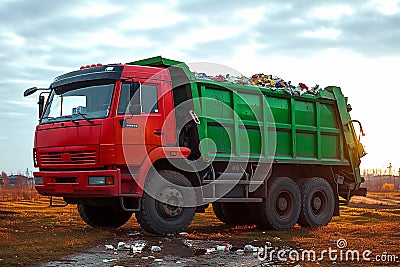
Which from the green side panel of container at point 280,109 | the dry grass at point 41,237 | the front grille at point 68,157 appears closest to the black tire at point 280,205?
the green side panel of container at point 280,109

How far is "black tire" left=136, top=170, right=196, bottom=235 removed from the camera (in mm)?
9656

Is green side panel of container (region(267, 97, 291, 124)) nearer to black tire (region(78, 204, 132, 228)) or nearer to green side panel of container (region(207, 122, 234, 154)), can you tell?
green side panel of container (region(207, 122, 234, 154))

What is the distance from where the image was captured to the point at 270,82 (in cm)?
1233

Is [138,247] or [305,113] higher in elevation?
[305,113]

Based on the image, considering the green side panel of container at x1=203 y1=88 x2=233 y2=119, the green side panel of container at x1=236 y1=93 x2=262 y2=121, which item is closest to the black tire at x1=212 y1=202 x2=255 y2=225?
the green side panel of container at x1=236 y1=93 x2=262 y2=121

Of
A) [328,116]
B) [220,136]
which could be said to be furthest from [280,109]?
[220,136]

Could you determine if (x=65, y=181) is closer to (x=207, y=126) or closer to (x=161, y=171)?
(x=161, y=171)

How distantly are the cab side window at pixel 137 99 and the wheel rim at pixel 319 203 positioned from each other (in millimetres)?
4832

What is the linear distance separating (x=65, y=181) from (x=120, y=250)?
2064 mm

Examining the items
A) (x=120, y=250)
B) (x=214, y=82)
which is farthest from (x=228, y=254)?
(x=214, y=82)

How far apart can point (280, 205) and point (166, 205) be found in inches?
125

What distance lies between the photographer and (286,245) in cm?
920

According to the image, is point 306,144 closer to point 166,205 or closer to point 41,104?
point 166,205

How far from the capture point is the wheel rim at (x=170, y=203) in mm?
9836
